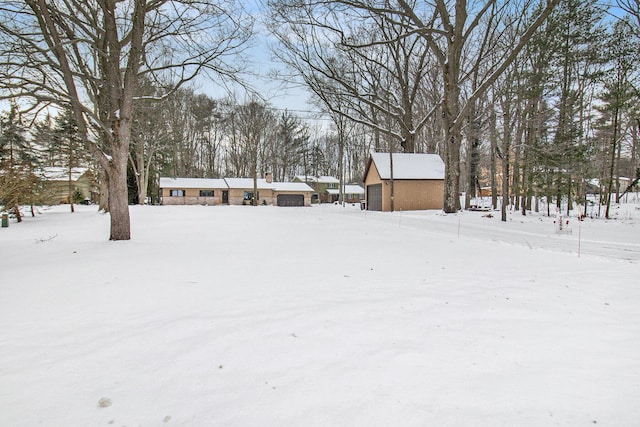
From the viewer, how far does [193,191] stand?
1555 inches

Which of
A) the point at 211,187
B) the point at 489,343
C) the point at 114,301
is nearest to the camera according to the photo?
the point at 489,343

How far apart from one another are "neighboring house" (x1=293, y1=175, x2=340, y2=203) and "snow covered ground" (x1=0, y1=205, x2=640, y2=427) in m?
47.1

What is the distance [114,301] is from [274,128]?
4097 centimetres

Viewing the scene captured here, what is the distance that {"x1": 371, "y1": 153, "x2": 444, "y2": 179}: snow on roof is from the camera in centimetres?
2327

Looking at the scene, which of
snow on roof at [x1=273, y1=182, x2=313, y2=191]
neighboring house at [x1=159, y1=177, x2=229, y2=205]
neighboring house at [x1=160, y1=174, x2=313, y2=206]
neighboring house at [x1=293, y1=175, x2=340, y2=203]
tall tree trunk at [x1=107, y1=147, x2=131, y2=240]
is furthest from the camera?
neighboring house at [x1=293, y1=175, x2=340, y2=203]

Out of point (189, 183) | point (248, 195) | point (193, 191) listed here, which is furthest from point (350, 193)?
point (189, 183)

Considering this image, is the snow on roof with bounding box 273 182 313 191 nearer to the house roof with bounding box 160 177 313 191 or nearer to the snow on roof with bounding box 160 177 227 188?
the house roof with bounding box 160 177 313 191

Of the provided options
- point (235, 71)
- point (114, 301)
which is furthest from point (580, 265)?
point (235, 71)

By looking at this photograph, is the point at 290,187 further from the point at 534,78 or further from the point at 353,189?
the point at 534,78

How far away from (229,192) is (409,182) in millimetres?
25821

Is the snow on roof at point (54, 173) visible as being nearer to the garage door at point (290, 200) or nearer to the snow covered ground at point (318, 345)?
the snow covered ground at point (318, 345)

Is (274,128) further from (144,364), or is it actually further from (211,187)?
(144,364)

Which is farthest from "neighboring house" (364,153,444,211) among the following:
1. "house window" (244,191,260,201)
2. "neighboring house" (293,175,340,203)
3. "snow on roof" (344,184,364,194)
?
"snow on roof" (344,184,364,194)

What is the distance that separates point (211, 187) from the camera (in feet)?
132
